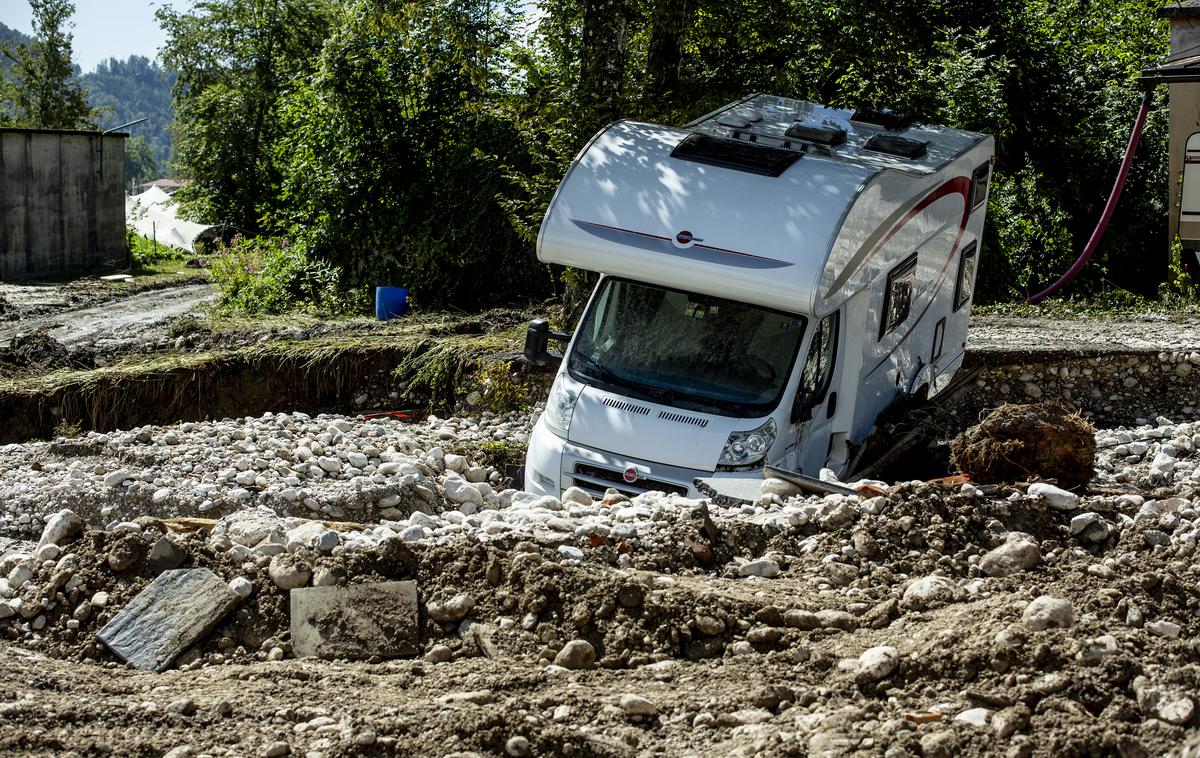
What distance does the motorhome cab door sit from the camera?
8.70 metres

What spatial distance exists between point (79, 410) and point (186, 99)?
2407cm

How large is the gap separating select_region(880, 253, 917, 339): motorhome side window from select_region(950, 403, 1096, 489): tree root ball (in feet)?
7.20

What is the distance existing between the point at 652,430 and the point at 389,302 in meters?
9.29

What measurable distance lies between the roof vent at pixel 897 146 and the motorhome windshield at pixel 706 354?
2474 millimetres

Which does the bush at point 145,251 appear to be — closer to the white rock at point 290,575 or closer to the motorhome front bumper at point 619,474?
the motorhome front bumper at point 619,474

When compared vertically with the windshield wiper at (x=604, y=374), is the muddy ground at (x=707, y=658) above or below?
below

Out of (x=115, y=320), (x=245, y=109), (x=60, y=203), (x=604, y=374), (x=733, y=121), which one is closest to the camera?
(x=604, y=374)

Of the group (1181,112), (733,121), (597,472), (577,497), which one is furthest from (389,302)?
(1181,112)

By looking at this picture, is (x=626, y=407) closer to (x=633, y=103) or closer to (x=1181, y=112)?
(x=633, y=103)

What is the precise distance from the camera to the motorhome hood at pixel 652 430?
8289 mm

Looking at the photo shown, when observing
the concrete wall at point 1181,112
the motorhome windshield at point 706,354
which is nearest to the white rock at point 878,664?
the motorhome windshield at point 706,354

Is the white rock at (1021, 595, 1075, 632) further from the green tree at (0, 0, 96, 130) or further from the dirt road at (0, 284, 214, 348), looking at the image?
the green tree at (0, 0, 96, 130)

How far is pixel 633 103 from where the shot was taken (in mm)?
12820

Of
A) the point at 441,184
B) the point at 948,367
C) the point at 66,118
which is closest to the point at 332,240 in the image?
the point at 441,184
